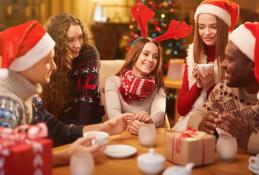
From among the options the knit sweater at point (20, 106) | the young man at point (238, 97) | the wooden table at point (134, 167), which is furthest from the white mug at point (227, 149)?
the knit sweater at point (20, 106)

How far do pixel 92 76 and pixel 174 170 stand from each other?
4.40 feet

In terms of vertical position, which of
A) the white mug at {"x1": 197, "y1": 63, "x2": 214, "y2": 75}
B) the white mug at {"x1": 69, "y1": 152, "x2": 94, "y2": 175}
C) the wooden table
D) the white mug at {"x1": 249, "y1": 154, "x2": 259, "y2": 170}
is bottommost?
the wooden table

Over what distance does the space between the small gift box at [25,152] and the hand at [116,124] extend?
27.0 inches

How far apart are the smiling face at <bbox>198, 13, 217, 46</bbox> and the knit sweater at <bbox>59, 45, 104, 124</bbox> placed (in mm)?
676

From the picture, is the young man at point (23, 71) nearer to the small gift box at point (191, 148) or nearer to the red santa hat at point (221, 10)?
the small gift box at point (191, 148)

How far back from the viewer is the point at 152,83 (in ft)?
8.01

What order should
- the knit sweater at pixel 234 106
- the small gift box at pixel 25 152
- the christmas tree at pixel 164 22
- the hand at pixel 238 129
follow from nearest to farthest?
the small gift box at pixel 25 152
the hand at pixel 238 129
the knit sweater at pixel 234 106
the christmas tree at pixel 164 22

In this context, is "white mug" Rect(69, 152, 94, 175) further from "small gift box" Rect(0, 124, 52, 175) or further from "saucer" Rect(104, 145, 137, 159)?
"saucer" Rect(104, 145, 137, 159)

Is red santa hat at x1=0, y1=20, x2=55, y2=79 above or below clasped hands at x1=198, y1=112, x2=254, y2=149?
above

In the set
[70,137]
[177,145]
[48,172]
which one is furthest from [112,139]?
[48,172]

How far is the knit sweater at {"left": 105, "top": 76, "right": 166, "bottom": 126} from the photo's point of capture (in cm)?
239

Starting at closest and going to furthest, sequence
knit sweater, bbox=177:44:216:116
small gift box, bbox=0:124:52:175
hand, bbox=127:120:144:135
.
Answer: small gift box, bbox=0:124:52:175, hand, bbox=127:120:144:135, knit sweater, bbox=177:44:216:116

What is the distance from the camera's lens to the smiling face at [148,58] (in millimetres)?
2398

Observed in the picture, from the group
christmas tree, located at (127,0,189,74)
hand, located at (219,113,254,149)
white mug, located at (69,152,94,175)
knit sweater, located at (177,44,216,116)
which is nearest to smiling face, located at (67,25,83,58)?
knit sweater, located at (177,44,216,116)
